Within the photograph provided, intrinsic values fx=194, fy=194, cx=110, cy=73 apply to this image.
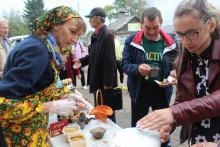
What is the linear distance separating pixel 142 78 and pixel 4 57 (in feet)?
8.12

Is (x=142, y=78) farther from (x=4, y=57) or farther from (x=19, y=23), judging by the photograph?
(x=19, y=23)

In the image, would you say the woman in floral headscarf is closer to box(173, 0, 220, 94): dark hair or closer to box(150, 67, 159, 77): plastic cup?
box(173, 0, 220, 94): dark hair

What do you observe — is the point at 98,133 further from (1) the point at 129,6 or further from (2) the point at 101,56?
(1) the point at 129,6

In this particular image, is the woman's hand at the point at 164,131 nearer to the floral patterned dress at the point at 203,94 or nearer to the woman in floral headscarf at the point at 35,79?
the floral patterned dress at the point at 203,94

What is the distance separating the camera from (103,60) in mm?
2986

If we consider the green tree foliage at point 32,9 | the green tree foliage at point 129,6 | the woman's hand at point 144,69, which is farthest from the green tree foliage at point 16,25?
the woman's hand at point 144,69

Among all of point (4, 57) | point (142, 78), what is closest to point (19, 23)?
point (4, 57)

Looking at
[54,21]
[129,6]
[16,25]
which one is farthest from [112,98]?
[129,6]

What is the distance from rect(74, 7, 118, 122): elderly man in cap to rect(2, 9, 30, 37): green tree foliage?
97.1 feet

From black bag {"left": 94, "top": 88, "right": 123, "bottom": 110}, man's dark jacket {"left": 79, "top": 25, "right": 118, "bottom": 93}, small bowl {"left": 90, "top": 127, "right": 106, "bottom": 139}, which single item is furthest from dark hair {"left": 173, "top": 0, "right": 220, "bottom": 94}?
black bag {"left": 94, "top": 88, "right": 123, "bottom": 110}

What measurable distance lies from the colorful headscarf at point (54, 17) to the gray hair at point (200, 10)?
0.69 m

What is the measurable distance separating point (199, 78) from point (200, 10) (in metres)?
0.38

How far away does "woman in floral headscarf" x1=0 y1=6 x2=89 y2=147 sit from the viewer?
41.8 inches

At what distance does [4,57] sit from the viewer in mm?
3355
